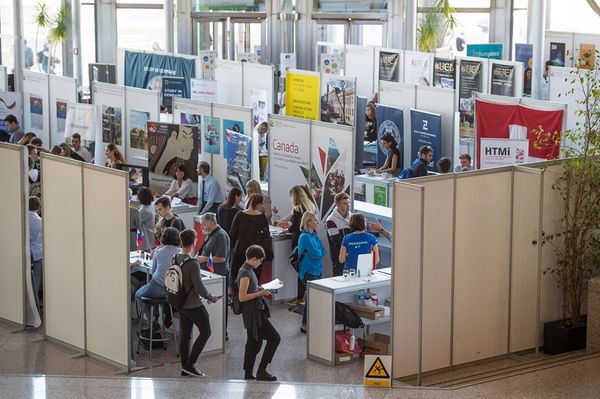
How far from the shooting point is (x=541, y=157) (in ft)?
41.1

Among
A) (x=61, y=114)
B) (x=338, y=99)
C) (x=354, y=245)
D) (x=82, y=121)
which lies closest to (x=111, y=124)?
(x=82, y=121)

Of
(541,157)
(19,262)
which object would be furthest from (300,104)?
(19,262)

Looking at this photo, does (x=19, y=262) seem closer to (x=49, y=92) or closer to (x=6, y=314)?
(x=6, y=314)

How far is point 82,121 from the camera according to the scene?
15.7 meters

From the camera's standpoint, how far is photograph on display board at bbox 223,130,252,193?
42.5ft

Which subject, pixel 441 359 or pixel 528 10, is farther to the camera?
pixel 528 10

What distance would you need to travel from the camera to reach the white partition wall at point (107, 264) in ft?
29.7

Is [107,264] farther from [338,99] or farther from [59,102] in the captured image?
[59,102]

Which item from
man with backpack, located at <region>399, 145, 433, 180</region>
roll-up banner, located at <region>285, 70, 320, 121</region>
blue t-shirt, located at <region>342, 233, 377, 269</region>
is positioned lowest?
blue t-shirt, located at <region>342, 233, 377, 269</region>

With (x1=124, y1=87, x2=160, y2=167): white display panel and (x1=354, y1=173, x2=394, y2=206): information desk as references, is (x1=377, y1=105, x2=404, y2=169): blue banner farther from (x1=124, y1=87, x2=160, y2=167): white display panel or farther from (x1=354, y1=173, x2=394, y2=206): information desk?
(x1=124, y1=87, x2=160, y2=167): white display panel

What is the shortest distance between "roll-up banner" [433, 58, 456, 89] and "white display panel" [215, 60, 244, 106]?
3.56 metres

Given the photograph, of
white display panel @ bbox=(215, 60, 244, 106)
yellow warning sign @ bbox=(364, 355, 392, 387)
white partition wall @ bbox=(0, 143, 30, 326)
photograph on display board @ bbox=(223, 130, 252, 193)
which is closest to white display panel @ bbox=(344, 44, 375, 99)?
white display panel @ bbox=(215, 60, 244, 106)

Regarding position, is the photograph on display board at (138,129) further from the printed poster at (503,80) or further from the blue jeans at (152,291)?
the printed poster at (503,80)

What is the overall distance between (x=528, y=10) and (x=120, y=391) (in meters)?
18.9
